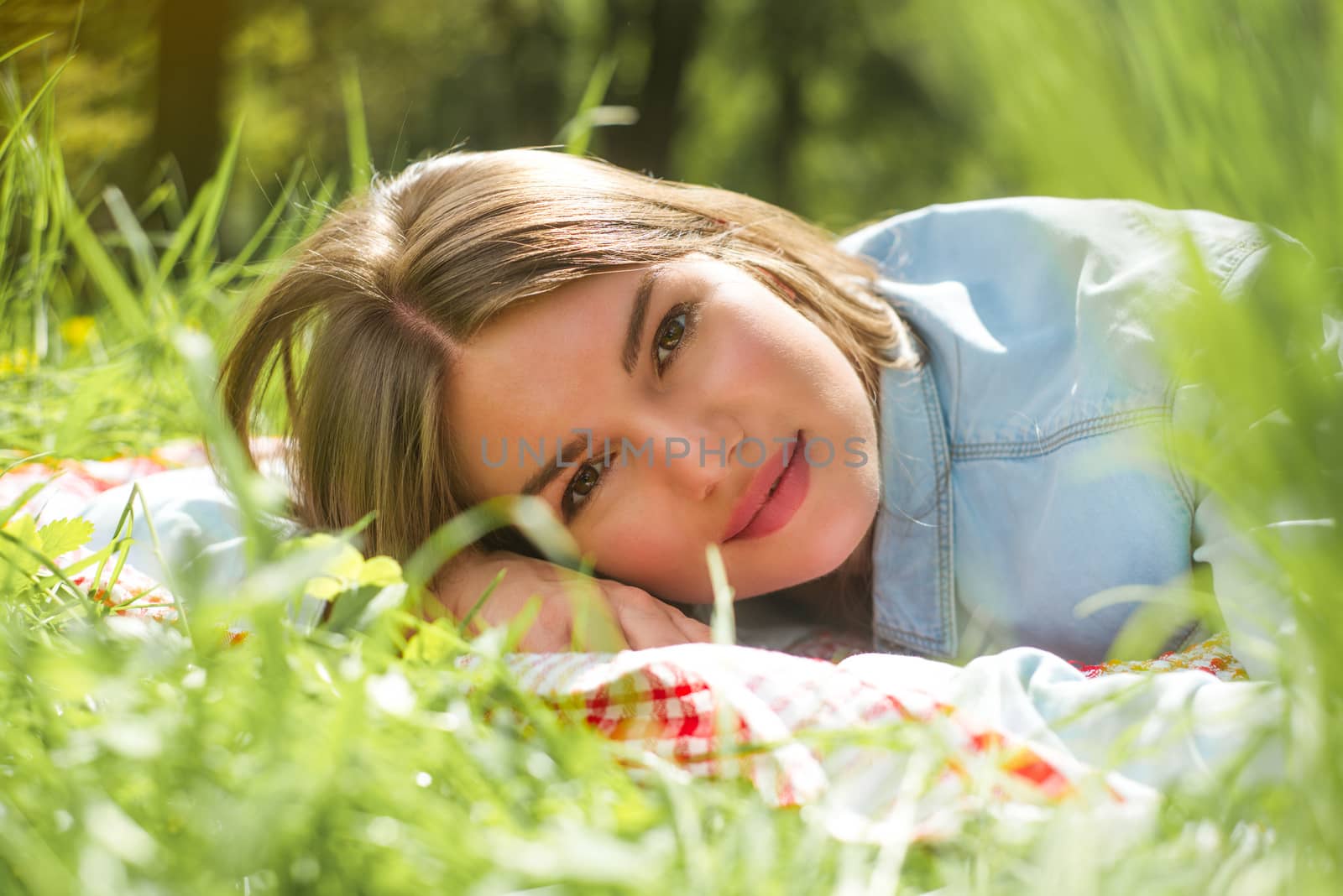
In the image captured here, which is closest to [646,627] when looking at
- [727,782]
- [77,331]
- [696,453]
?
[696,453]

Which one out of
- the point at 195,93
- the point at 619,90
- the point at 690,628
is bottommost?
the point at 690,628

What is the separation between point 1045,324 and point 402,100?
5.99m

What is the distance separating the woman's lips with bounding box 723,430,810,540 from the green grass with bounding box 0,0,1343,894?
63cm

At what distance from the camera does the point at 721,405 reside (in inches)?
48.0

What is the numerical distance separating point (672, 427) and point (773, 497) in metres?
0.17

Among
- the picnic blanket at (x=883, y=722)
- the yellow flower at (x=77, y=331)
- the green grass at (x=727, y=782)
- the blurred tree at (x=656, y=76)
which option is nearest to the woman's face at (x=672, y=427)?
the picnic blanket at (x=883, y=722)

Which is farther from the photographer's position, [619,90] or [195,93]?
[619,90]

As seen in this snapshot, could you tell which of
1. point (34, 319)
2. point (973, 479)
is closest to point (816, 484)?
point (973, 479)

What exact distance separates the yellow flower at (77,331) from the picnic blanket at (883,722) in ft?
3.72

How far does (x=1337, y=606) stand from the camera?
446 millimetres

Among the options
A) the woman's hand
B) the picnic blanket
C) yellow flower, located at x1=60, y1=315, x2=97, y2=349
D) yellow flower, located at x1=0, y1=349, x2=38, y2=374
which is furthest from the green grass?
yellow flower, located at x1=60, y1=315, x2=97, y2=349

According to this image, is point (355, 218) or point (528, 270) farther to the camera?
point (355, 218)

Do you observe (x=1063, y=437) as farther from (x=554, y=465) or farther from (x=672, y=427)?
(x=554, y=465)

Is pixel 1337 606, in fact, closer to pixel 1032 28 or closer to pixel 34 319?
pixel 1032 28
